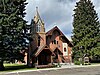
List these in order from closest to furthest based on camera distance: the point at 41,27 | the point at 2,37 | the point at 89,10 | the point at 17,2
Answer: the point at 2,37, the point at 17,2, the point at 41,27, the point at 89,10

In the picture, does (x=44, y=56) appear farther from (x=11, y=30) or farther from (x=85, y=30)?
(x=11, y=30)

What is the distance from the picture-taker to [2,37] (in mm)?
34031

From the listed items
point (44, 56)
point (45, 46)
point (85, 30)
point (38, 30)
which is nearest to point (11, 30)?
point (45, 46)

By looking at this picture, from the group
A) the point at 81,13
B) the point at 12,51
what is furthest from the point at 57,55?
the point at 12,51

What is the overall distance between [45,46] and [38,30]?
15.1 ft

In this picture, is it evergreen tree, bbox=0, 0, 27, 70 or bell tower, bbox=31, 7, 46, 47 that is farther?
bell tower, bbox=31, 7, 46, 47

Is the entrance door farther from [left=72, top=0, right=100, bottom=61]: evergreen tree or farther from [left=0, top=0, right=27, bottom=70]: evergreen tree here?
[left=0, top=0, right=27, bottom=70]: evergreen tree

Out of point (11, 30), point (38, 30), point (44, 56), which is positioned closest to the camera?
point (11, 30)

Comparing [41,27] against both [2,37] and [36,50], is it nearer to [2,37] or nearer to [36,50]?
[36,50]

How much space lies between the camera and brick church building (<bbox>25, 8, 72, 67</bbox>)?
1710 inches

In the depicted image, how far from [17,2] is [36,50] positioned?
11.8 metres

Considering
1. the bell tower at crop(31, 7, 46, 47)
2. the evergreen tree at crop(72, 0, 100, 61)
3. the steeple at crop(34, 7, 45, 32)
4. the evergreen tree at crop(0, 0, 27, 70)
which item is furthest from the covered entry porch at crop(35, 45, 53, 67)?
the evergreen tree at crop(72, 0, 100, 61)

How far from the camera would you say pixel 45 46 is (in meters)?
42.9

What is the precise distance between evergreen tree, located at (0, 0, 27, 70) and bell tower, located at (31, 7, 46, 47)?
26.4 feet
